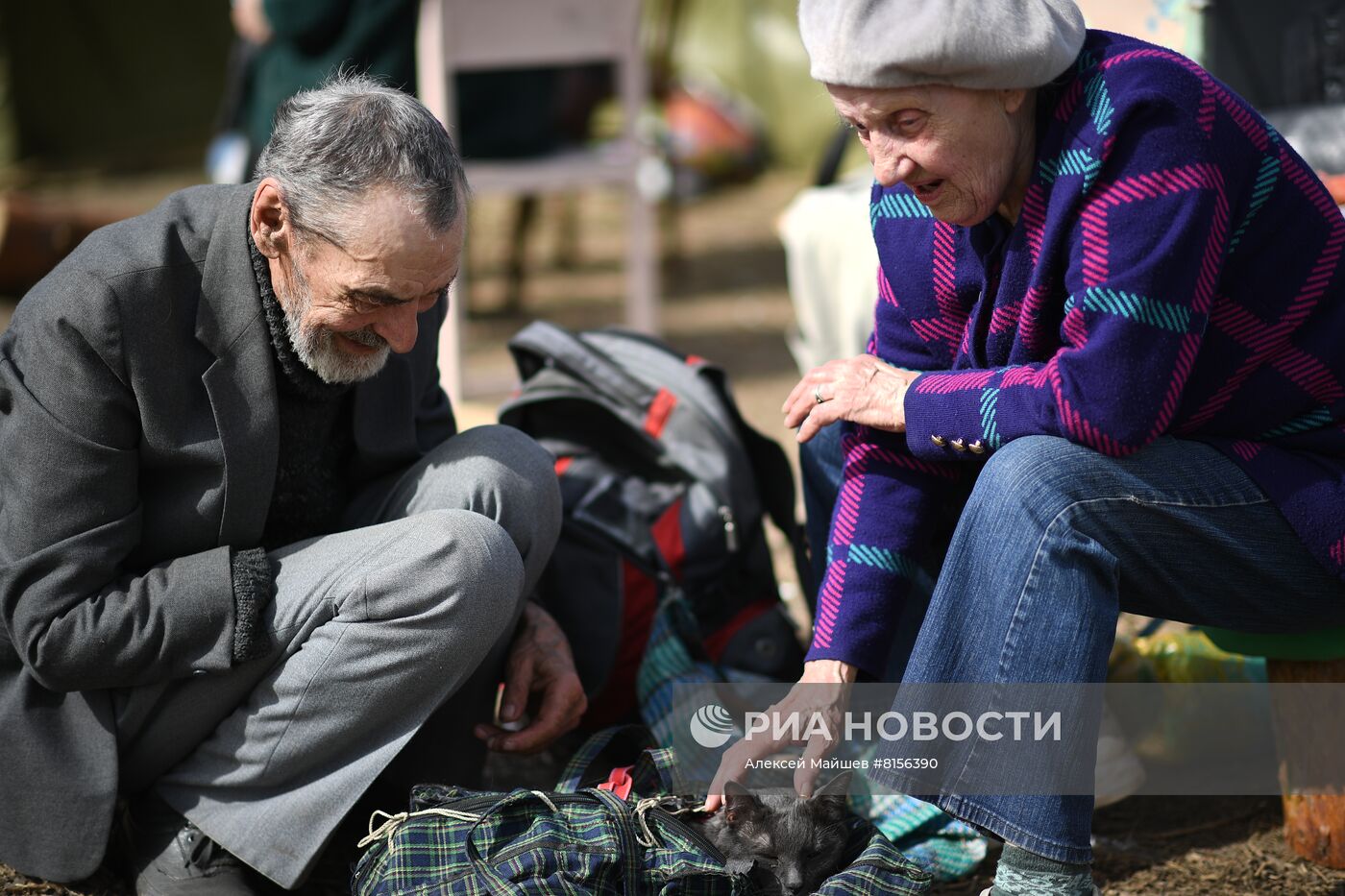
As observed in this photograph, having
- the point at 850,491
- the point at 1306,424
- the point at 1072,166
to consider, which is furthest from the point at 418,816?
the point at 1306,424

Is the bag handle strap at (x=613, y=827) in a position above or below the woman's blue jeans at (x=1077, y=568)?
below

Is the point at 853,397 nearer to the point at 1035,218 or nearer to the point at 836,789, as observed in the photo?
the point at 1035,218

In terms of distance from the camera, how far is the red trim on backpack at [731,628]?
2777 millimetres

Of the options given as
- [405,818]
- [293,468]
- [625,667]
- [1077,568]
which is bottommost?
[625,667]

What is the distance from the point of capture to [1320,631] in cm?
218

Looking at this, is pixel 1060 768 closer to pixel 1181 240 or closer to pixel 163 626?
pixel 1181 240

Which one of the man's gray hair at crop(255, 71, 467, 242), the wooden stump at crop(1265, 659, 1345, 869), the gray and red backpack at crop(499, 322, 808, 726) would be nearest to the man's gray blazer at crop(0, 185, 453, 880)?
the man's gray hair at crop(255, 71, 467, 242)

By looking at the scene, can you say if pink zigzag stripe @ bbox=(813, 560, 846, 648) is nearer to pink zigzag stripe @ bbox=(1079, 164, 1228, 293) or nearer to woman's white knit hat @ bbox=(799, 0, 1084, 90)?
pink zigzag stripe @ bbox=(1079, 164, 1228, 293)

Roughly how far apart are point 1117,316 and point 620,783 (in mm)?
1058

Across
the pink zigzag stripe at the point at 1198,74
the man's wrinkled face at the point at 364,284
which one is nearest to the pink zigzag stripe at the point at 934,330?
the pink zigzag stripe at the point at 1198,74

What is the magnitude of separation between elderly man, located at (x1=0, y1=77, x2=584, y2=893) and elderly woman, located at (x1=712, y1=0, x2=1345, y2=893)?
59 centimetres

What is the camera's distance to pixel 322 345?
2.10 meters

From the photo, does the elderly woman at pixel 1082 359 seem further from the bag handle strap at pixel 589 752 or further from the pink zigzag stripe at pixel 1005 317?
the bag handle strap at pixel 589 752

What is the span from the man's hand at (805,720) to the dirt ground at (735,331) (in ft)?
1.46
